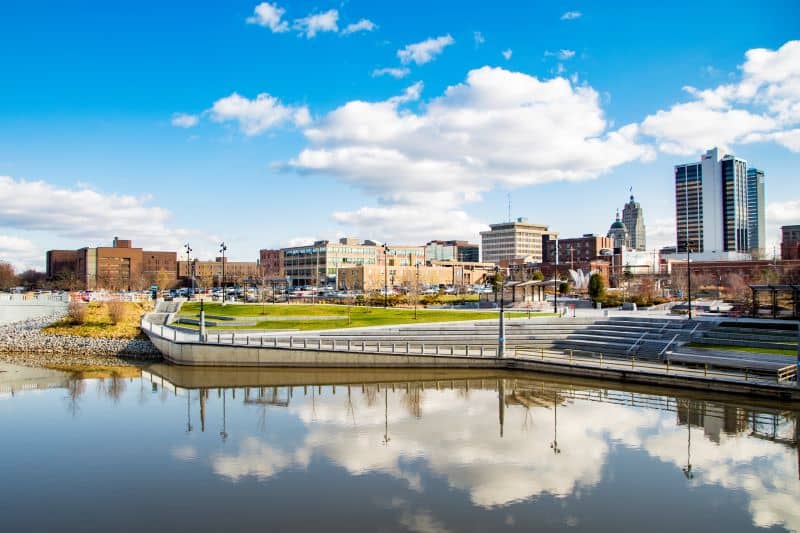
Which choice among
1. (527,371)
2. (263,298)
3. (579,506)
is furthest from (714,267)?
(579,506)

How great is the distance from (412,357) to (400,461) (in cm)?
1789

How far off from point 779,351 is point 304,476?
27.4 m

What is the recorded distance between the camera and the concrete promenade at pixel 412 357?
103 ft

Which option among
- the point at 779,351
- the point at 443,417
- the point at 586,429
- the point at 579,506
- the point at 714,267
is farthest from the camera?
the point at 714,267

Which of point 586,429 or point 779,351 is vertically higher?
point 779,351

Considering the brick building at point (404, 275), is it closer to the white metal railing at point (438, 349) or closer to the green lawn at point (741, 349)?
the white metal railing at point (438, 349)

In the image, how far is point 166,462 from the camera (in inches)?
797

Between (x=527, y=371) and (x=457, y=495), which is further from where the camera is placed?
(x=527, y=371)

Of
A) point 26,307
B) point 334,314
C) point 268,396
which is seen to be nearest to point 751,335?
point 268,396

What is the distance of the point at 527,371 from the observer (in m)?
36.1

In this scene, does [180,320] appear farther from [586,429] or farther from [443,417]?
[586,429]

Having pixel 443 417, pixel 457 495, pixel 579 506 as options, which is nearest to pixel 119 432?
pixel 443 417

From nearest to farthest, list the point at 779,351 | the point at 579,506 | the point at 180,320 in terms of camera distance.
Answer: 1. the point at 579,506
2. the point at 779,351
3. the point at 180,320

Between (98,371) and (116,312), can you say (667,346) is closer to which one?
(98,371)
